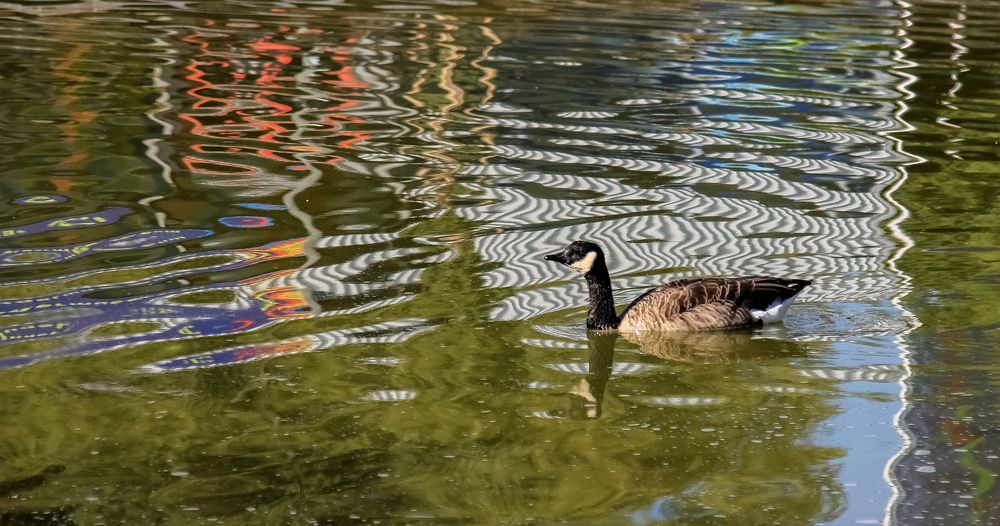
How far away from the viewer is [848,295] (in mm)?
10750

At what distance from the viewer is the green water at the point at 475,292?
737 cm

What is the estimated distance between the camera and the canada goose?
9930mm

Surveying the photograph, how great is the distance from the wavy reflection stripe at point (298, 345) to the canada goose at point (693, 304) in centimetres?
109

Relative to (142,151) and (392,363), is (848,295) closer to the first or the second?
(392,363)

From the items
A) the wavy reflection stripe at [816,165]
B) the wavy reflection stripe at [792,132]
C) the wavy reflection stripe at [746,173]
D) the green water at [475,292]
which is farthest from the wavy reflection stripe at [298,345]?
the wavy reflection stripe at [792,132]

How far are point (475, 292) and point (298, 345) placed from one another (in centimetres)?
168

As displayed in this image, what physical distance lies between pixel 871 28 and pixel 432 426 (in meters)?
22.2

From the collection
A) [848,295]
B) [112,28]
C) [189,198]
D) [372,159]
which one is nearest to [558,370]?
[848,295]

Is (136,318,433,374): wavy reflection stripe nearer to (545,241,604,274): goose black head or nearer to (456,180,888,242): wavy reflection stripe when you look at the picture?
(545,241,604,274): goose black head

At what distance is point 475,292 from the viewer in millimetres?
10789

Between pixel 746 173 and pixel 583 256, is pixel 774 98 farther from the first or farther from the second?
pixel 583 256

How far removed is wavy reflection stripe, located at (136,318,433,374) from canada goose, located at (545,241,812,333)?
109 centimetres

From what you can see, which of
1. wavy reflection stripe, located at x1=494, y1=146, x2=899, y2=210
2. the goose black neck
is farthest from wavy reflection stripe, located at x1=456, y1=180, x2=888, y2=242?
the goose black neck

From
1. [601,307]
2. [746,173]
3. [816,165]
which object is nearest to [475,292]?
[601,307]
